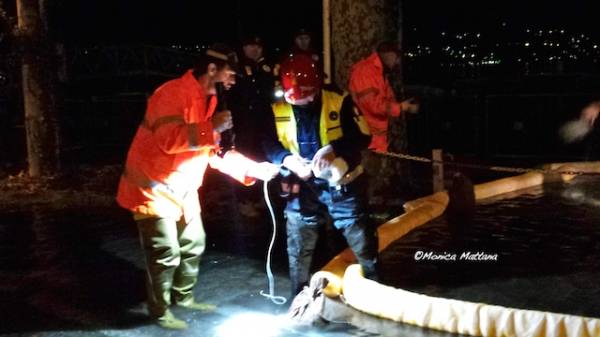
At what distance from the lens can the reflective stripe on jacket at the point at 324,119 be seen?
16.4ft

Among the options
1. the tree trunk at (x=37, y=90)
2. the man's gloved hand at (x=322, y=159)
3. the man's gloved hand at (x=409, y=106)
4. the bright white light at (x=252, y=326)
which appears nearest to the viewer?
the man's gloved hand at (x=322, y=159)

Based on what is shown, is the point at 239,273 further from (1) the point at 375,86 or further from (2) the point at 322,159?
(1) the point at 375,86

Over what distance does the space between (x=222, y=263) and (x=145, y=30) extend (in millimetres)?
29999

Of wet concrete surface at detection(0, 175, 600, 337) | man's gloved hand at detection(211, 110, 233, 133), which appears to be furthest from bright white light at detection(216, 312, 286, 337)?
man's gloved hand at detection(211, 110, 233, 133)

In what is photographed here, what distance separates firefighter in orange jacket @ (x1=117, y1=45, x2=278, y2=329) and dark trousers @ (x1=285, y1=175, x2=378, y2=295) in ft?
1.09

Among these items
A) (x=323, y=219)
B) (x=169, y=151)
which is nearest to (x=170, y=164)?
(x=169, y=151)

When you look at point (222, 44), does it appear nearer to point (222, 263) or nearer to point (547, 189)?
point (222, 263)

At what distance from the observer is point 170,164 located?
4898 millimetres

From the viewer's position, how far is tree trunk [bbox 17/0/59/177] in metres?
12.2

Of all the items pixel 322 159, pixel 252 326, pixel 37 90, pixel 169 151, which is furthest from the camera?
pixel 37 90

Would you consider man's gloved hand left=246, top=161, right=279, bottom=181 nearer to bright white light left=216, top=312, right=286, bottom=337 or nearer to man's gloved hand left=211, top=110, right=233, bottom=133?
man's gloved hand left=211, top=110, right=233, bottom=133

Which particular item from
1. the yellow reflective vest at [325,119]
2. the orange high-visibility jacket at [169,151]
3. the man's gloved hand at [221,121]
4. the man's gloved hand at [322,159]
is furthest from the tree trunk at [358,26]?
the man's gloved hand at [221,121]

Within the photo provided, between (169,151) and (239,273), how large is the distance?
6.79 ft

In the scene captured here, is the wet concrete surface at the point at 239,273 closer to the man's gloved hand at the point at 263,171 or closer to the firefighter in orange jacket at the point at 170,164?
the firefighter in orange jacket at the point at 170,164
